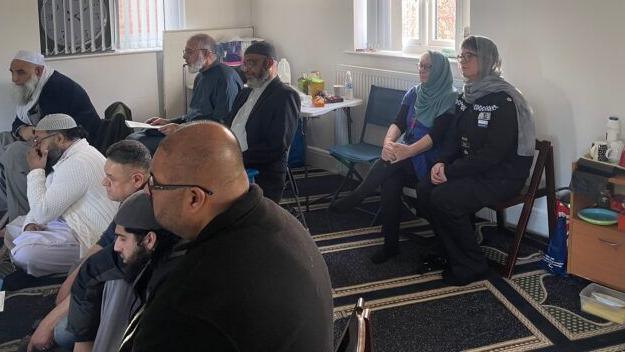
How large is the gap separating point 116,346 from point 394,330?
1.33 meters

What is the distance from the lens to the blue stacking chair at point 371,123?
4.65 metres

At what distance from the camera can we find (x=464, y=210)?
364cm

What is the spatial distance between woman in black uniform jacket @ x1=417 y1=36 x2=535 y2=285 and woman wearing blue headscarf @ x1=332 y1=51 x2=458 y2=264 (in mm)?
232

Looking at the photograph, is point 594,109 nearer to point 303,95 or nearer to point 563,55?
point 563,55

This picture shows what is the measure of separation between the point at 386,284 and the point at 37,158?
70.4 inches

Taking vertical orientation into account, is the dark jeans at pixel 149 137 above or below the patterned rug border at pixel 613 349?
above

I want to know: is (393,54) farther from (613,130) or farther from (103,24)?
(103,24)

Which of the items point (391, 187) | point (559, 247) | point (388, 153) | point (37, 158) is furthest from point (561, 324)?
point (37, 158)

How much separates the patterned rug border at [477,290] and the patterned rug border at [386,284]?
123 millimetres

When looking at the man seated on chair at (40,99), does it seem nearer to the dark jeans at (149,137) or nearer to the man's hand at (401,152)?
the dark jeans at (149,137)

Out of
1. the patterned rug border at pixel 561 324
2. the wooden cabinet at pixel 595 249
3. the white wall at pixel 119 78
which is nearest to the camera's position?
the patterned rug border at pixel 561 324

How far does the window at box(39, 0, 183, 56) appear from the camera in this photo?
5516 mm

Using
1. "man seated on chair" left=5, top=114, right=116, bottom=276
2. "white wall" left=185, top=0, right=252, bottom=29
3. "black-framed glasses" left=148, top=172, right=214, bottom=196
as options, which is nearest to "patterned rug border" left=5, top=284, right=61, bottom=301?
"man seated on chair" left=5, top=114, right=116, bottom=276

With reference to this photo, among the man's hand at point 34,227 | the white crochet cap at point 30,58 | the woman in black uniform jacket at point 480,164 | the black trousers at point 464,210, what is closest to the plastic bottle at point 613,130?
the woman in black uniform jacket at point 480,164
